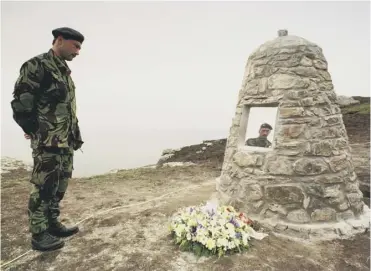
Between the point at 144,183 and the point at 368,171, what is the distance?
250 inches

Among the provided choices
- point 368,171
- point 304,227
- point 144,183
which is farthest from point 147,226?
point 368,171

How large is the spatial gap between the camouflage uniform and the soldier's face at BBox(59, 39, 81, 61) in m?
0.08

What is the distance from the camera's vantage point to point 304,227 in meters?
4.56

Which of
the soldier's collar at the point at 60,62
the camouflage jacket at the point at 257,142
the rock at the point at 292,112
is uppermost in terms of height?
the soldier's collar at the point at 60,62

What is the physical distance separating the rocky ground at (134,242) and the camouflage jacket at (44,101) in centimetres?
149

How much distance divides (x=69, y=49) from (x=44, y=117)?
954mm

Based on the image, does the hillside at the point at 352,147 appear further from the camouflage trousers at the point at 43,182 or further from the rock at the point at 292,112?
the camouflage trousers at the point at 43,182

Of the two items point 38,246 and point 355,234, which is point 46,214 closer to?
point 38,246

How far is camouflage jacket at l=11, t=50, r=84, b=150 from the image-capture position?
350 centimetres

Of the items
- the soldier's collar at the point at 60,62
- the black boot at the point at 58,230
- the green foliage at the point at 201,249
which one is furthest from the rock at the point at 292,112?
the black boot at the point at 58,230

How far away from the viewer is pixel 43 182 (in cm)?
370

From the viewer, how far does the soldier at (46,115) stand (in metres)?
3.53

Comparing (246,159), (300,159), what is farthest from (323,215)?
(246,159)

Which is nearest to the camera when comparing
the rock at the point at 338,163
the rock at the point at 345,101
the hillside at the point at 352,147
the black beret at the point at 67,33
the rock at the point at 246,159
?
the black beret at the point at 67,33
